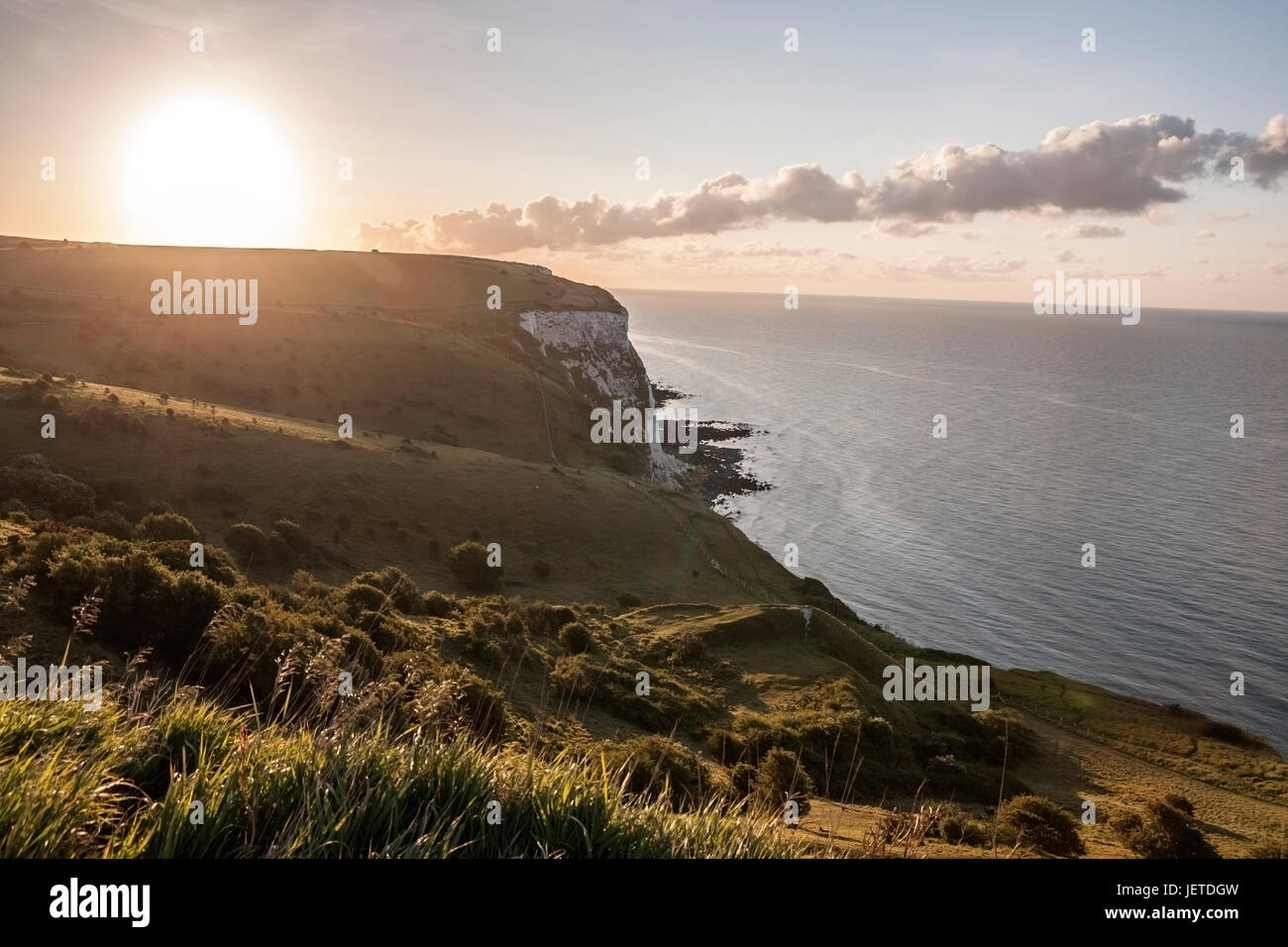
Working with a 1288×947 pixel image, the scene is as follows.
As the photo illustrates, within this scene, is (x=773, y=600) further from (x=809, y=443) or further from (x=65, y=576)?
(x=809, y=443)

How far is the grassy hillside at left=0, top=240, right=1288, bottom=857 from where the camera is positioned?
5.94 meters

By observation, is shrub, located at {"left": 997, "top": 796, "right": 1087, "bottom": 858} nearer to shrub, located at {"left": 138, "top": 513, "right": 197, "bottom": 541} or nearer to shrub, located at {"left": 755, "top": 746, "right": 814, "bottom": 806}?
shrub, located at {"left": 755, "top": 746, "right": 814, "bottom": 806}

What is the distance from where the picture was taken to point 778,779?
2333 centimetres

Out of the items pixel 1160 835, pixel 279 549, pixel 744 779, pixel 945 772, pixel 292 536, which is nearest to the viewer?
pixel 744 779

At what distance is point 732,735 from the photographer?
2745 centimetres

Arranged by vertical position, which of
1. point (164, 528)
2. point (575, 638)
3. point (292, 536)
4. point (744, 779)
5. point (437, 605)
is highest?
point (164, 528)

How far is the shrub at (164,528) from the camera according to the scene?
32469 millimetres

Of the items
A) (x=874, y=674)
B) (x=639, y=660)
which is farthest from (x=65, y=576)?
(x=874, y=674)

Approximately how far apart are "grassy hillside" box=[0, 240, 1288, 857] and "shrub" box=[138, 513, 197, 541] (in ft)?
0.32

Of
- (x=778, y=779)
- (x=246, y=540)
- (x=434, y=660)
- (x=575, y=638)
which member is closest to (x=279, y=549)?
(x=246, y=540)

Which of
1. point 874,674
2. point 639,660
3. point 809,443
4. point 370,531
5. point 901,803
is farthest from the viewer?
point 809,443

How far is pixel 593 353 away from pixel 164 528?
10220 cm

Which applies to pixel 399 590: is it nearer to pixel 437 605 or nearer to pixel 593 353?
pixel 437 605
